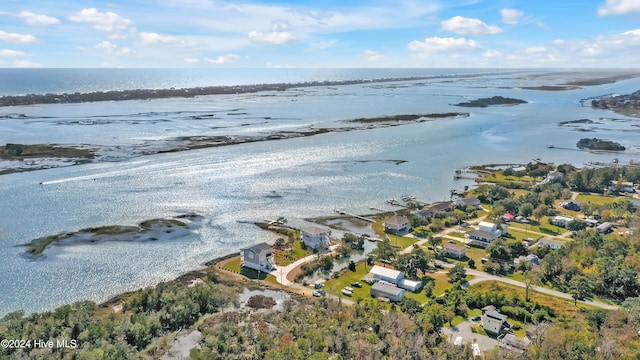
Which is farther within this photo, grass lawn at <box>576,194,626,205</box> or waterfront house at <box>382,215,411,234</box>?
grass lawn at <box>576,194,626,205</box>

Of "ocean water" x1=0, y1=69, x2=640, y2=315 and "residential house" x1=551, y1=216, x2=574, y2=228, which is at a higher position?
"ocean water" x1=0, y1=69, x2=640, y2=315

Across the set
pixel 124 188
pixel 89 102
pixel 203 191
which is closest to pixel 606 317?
pixel 203 191

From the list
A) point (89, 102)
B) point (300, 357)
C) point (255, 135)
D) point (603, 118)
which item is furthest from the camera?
point (89, 102)

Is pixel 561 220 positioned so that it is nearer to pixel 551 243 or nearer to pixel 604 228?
pixel 604 228

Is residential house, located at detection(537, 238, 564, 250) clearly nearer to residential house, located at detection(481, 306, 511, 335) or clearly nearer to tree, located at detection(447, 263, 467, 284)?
tree, located at detection(447, 263, 467, 284)

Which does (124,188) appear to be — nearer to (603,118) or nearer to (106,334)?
(106,334)

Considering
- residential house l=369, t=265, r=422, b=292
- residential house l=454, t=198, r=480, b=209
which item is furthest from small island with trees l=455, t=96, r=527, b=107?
residential house l=369, t=265, r=422, b=292

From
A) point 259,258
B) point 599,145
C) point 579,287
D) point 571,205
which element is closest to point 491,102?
point 599,145
